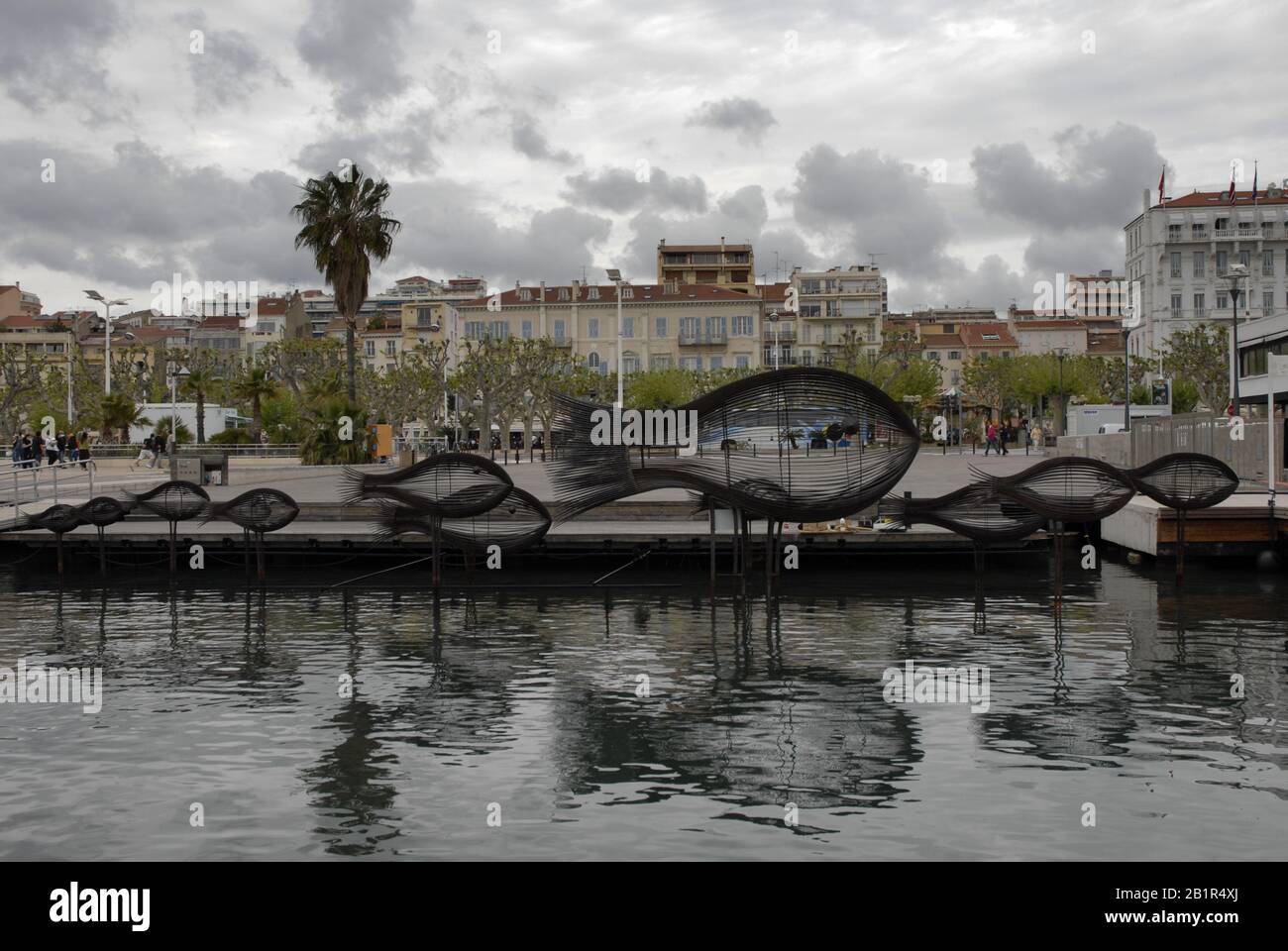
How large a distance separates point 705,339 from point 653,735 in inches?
4733

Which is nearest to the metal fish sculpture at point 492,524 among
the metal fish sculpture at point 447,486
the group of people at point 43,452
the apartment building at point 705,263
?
the metal fish sculpture at point 447,486

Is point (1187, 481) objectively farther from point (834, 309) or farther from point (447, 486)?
point (834, 309)

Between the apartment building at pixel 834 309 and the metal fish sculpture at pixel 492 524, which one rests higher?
the apartment building at pixel 834 309

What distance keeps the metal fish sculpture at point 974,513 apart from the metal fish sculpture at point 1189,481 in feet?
10.3

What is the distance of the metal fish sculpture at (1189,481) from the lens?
25.6m

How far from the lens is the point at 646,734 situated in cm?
1424

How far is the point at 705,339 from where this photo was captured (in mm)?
133250

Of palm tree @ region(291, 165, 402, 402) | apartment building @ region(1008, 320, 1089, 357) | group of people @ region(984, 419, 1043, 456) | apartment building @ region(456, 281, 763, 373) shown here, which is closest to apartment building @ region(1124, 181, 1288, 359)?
apartment building @ region(1008, 320, 1089, 357)

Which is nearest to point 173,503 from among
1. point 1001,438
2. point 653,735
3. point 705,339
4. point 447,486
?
point 447,486

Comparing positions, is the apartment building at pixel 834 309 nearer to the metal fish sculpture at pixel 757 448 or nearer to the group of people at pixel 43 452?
the group of people at pixel 43 452

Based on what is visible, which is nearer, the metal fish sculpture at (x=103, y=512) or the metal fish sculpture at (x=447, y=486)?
the metal fish sculpture at (x=447, y=486)

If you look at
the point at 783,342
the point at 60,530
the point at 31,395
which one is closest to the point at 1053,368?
the point at 783,342
